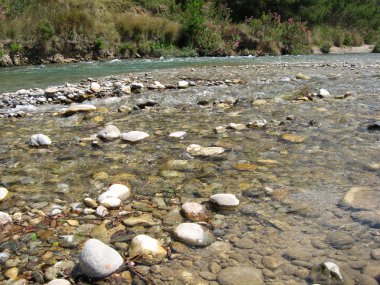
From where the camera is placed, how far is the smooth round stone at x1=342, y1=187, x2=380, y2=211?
204cm

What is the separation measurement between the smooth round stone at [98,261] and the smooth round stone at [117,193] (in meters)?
0.64

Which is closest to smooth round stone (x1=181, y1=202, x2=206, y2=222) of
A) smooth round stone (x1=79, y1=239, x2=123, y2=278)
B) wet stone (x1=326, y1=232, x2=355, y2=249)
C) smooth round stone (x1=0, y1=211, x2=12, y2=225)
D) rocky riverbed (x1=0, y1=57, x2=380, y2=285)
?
rocky riverbed (x1=0, y1=57, x2=380, y2=285)

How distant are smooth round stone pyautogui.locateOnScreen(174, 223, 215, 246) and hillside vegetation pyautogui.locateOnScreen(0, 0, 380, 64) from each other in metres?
12.3

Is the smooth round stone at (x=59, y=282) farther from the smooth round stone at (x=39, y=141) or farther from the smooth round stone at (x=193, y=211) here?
the smooth round stone at (x=39, y=141)

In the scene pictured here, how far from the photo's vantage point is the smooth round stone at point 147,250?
64.8 inches

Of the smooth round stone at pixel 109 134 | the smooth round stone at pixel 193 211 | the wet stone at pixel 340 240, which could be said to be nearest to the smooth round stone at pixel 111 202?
the smooth round stone at pixel 193 211

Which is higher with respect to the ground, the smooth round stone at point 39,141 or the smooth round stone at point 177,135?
the smooth round stone at point 39,141

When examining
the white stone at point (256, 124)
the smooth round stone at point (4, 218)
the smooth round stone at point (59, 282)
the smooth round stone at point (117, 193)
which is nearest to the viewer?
the smooth round stone at point (59, 282)

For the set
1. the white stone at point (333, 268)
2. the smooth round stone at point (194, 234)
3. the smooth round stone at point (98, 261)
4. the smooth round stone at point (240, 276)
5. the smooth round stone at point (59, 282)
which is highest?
the smooth round stone at point (98, 261)

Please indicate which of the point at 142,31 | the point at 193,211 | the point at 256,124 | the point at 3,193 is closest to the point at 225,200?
the point at 193,211

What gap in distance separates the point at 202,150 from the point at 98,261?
1.69 m

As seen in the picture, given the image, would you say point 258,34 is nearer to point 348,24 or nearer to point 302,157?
point 348,24

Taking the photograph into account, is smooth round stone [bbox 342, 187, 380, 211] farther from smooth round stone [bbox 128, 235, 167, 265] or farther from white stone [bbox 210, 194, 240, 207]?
smooth round stone [bbox 128, 235, 167, 265]

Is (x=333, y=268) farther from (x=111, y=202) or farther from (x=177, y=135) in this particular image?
(x=177, y=135)
